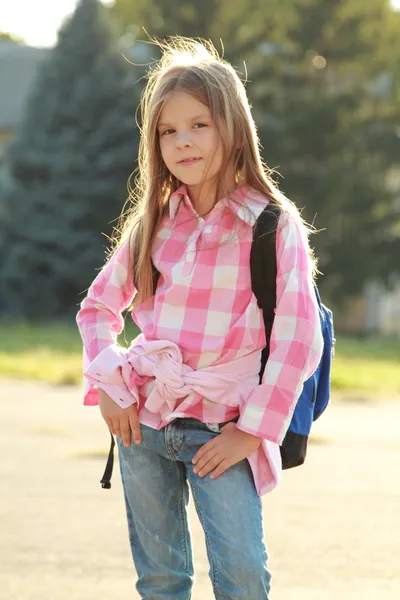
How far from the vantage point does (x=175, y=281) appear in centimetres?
313

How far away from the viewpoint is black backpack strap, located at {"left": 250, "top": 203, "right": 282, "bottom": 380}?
3.05m

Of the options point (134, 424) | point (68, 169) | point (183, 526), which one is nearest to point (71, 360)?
point (183, 526)

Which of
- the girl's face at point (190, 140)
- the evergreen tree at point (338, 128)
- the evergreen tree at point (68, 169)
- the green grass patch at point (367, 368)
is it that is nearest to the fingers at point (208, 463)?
the girl's face at point (190, 140)

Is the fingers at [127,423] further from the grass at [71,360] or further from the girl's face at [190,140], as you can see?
the grass at [71,360]

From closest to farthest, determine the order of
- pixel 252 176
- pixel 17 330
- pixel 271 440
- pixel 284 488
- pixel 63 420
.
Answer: pixel 271 440, pixel 252 176, pixel 284 488, pixel 63 420, pixel 17 330

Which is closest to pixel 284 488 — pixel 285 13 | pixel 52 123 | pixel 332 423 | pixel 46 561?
pixel 46 561

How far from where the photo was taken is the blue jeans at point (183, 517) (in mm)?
2986

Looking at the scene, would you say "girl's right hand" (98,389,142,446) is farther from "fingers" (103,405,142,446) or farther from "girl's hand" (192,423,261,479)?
"girl's hand" (192,423,261,479)

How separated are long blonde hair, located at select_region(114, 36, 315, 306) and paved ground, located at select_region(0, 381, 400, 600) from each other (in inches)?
68.5

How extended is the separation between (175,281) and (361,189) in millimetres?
27444

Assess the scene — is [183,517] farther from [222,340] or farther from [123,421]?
[222,340]

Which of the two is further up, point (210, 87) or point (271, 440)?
point (210, 87)

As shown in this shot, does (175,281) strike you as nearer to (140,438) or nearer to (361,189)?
(140,438)

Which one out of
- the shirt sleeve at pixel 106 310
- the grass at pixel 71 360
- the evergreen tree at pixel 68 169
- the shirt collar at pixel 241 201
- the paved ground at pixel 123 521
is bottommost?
A: the paved ground at pixel 123 521
